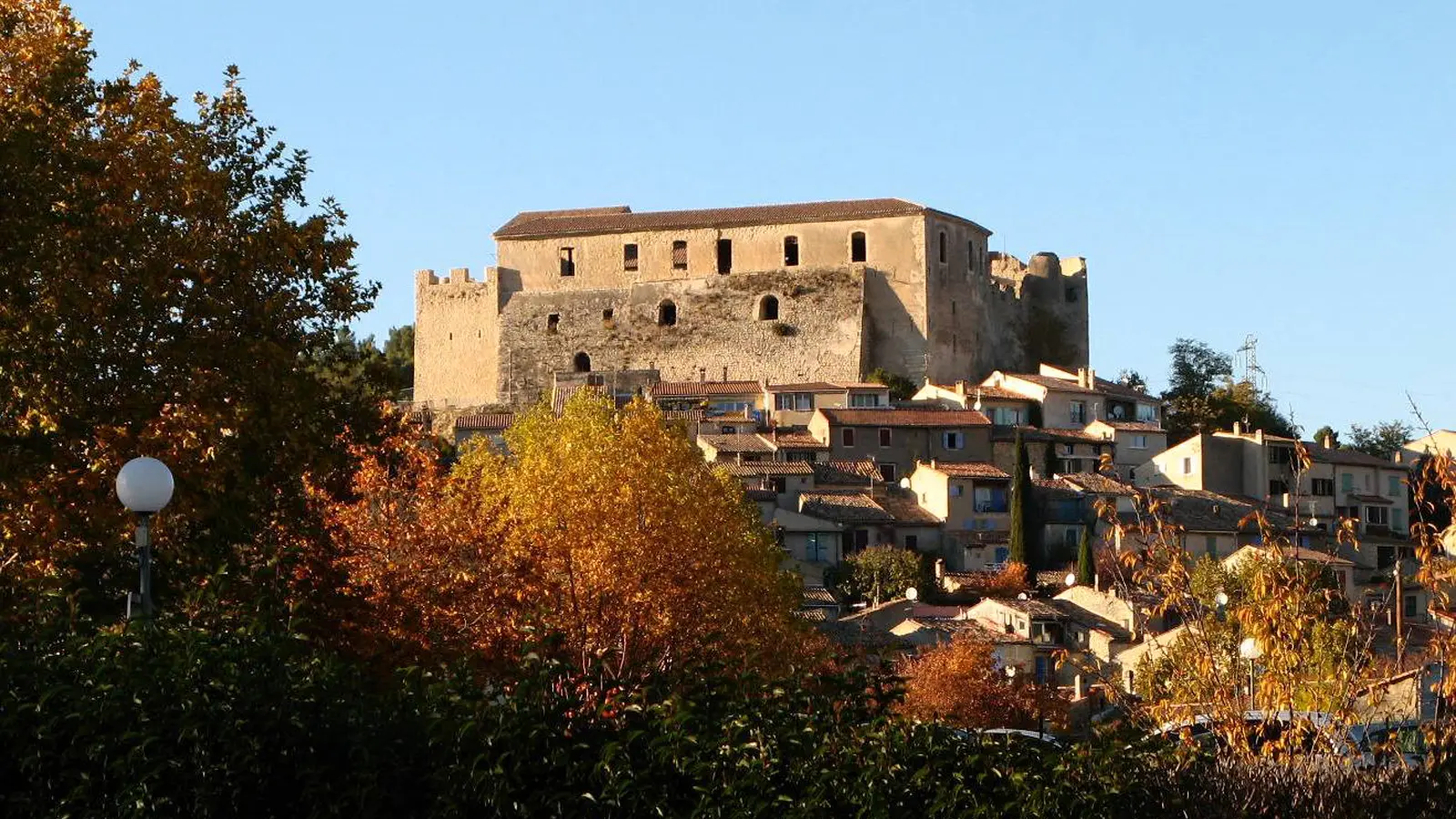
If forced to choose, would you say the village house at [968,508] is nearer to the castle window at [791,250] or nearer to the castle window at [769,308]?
the castle window at [769,308]

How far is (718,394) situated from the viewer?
85.2 metres

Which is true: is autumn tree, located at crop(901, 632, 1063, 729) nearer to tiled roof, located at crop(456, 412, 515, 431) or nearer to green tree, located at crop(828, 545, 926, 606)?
green tree, located at crop(828, 545, 926, 606)

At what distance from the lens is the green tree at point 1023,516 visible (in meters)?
71.9

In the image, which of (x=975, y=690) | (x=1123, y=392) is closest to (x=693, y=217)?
(x=1123, y=392)

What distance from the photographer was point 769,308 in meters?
92.0

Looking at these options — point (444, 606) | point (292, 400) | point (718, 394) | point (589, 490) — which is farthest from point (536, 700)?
point (718, 394)

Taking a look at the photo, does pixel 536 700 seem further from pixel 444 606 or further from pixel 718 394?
pixel 718 394

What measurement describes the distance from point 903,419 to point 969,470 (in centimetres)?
529

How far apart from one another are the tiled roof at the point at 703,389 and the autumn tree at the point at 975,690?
3280cm

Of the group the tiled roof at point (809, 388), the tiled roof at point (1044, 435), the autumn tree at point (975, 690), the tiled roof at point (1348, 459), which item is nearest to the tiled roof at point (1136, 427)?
the tiled roof at point (1044, 435)

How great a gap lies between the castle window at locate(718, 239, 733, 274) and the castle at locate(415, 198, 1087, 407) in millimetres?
124

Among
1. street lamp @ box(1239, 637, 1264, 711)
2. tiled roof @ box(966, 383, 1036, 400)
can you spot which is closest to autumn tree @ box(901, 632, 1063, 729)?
street lamp @ box(1239, 637, 1264, 711)

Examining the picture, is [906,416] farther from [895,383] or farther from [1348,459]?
[1348,459]

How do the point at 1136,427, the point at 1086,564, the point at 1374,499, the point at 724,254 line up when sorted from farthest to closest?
the point at 724,254 < the point at 1136,427 < the point at 1374,499 < the point at 1086,564
